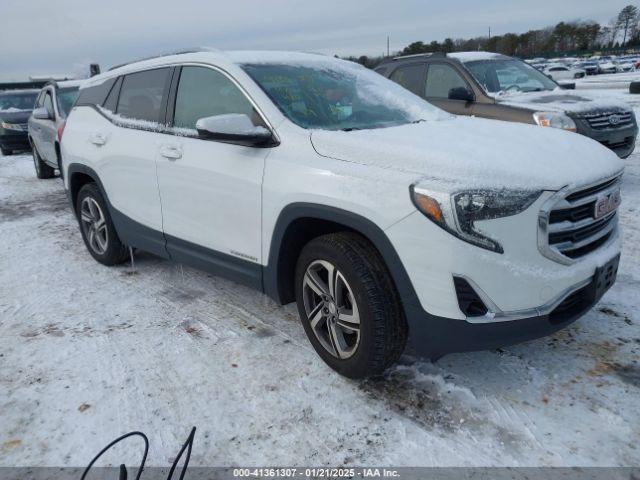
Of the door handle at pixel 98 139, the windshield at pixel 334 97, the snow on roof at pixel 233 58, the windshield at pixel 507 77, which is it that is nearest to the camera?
the windshield at pixel 334 97

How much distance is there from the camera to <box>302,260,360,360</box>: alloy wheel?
2723 millimetres

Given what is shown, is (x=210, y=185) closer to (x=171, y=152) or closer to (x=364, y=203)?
(x=171, y=152)

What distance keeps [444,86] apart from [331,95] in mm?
4295

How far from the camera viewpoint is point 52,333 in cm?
353

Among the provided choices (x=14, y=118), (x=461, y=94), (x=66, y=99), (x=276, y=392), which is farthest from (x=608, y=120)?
(x=14, y=118)

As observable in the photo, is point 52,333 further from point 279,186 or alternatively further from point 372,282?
point 372,282

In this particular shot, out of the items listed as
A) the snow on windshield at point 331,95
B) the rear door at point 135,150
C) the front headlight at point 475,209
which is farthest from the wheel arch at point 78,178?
the front headlight at point 475,209

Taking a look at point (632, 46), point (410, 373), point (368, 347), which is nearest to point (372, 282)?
point (368, 347)

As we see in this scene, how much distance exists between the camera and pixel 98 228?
15.6 feet

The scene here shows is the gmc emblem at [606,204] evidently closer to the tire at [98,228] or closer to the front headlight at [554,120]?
the front headlight at [554,120]

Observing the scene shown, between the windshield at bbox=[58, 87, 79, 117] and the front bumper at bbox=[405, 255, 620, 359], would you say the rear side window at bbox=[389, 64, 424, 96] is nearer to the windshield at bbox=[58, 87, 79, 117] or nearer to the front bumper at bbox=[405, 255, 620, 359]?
the windshield at bbox=[58, 87, 79, 117]

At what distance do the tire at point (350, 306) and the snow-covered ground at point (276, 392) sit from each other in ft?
0.61

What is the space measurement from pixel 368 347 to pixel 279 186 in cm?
99

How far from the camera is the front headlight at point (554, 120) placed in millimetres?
5957
